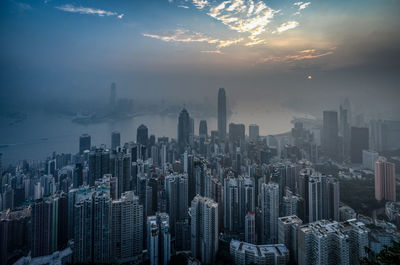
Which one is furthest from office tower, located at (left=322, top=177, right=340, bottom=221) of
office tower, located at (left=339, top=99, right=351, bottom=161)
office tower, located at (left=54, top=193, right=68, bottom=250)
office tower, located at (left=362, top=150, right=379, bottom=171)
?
office tower, located at (left=54, top=193, right=68, bottom=250)

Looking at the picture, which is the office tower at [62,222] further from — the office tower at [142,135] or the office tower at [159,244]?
the office tower at [142,135]

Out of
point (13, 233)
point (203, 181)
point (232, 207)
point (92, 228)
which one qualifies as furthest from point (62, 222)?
point (232, 207)

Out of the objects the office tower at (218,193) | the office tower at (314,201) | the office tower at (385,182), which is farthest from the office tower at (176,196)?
the office tower at (385,182)

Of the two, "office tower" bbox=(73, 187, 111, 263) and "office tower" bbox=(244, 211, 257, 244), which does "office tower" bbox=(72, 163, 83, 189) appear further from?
"office tower" bbox=(244, 211, 257, 244)

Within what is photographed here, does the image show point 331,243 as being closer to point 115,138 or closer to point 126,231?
point 126,231

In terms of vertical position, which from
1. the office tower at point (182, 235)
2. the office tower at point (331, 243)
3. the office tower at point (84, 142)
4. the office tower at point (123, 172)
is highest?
the office tower at point (84, 142)

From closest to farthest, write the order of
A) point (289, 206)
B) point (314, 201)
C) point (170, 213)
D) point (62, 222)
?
point (62, 222), point (289, 206), point (314, 201), point (170, 213)

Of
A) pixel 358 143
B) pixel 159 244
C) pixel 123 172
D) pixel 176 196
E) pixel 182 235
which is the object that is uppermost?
pixel 358 143
